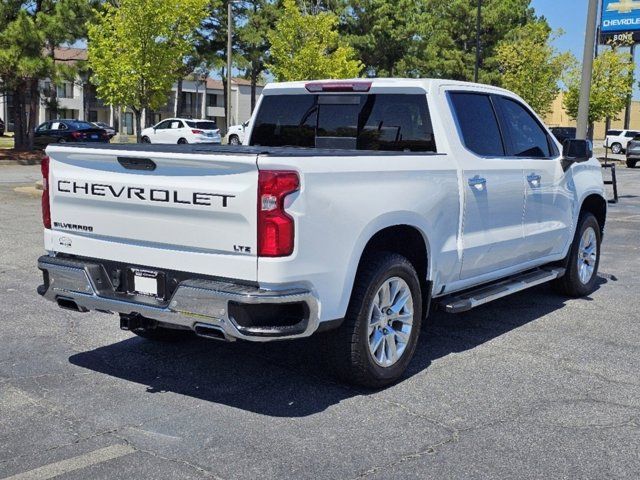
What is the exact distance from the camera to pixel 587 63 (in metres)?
13.9

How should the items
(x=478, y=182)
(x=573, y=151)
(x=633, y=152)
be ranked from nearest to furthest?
1. (x=478, y=182)
2. (x=573, y=151)
3. (x=633, y=152)

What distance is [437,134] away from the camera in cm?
568

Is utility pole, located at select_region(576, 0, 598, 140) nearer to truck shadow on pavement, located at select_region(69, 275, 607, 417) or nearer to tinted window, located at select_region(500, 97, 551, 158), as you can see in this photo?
tinted window, located at select_region(500, 97, 551, 158)

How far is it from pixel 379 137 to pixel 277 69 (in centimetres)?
3390

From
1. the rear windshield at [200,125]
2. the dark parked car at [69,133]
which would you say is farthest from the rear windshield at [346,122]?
the rear windshield at [200,125]

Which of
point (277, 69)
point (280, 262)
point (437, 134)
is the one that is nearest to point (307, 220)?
point (280, 262)

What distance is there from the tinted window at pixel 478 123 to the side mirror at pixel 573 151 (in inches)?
43.4

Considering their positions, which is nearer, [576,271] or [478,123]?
[478,123]

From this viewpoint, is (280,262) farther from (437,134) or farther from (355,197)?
(437,134)

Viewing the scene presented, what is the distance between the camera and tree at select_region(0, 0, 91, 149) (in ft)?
88.6

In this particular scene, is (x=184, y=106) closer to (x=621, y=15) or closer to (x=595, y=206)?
(x=621, y=15)

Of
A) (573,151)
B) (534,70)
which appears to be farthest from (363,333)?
(534,70)

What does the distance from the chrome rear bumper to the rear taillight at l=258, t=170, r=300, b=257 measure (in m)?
0.24

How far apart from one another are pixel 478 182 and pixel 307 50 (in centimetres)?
3189
